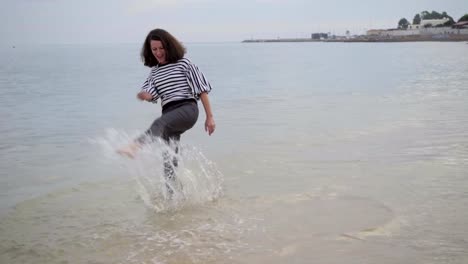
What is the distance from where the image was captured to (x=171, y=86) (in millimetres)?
5359

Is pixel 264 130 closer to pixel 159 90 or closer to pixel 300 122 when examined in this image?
pixel 300 122

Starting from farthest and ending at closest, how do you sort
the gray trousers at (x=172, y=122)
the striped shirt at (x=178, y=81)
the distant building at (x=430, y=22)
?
the distant building at (x=430, y=22)
the striped shirt at (x=178, y=81)
the gray trousers at (x=172, y=122)

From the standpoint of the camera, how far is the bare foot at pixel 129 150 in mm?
4902

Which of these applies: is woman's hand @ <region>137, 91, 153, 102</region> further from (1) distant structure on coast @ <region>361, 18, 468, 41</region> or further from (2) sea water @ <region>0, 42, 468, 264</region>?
(1) distant structure on coast @ <region>361, 18, 468, 41</region>

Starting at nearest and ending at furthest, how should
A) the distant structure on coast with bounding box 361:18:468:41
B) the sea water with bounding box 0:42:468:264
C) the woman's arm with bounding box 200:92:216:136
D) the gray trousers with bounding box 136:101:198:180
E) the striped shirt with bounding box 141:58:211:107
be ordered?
1. the sea water with bounding box 0:42:468:264
2. the gray trousers with bounding box 136:101:198:180
3. the striped shirt with bounding box 141:58:211:107
4. the woman's arm with bounding box 200:92:216:136
5. the distant structure on coast with bounding box 361:18:468:41

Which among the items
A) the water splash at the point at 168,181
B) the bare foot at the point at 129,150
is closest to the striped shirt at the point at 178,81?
the water splash at the point at 168,181

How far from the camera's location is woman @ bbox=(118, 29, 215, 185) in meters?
5.26

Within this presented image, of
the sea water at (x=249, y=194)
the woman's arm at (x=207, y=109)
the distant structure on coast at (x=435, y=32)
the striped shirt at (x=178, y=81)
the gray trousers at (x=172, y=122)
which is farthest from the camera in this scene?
the distant structure on coast at (x=435, y=32)

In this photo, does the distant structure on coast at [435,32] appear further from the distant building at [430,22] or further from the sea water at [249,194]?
the sea water at [249,194]

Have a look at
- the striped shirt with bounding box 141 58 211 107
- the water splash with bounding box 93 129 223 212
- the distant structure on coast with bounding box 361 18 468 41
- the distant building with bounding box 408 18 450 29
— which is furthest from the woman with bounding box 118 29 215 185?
the distant building with bounding box 408 18 450 29

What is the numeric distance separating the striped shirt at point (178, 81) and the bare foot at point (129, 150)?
699 millimetres

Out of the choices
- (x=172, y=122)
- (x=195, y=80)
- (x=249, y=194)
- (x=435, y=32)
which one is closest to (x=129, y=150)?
(x=172, y=122)

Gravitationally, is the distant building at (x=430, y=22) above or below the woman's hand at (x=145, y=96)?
above

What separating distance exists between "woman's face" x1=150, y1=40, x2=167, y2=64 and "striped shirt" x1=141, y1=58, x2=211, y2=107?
11 cm
